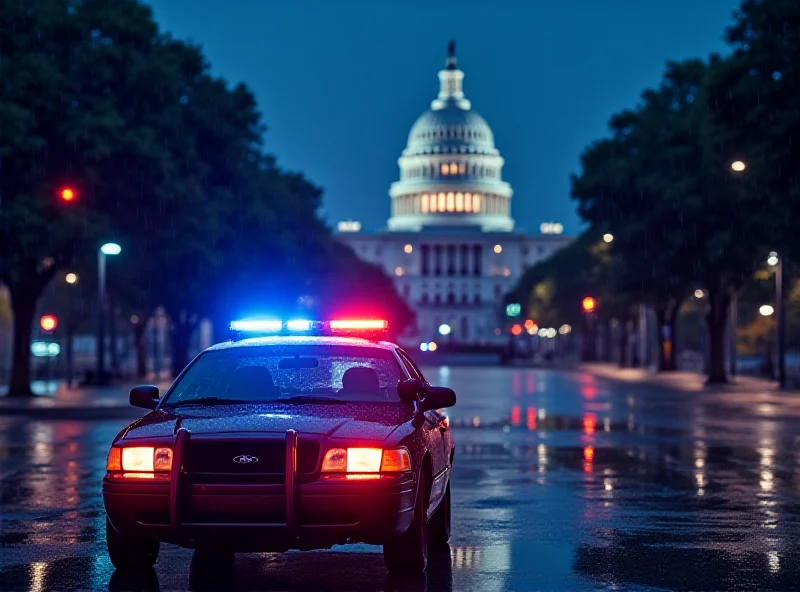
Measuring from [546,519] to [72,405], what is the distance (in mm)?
28364

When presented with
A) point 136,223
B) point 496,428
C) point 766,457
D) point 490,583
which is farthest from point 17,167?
point 490,583

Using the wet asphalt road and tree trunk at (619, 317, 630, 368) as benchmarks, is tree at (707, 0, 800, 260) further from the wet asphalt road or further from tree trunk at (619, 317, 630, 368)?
tree trunk at (619, 317, 630, 368)

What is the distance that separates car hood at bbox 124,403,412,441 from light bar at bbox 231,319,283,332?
310 cm

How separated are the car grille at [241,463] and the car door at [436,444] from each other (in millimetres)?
1524

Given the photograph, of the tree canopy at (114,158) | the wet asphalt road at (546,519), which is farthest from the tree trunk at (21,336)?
the wet asphalt road at (546,519)

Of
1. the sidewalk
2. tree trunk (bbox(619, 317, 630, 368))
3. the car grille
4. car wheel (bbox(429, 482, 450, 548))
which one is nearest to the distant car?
the car grille

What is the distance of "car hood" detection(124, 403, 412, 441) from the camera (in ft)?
33.2

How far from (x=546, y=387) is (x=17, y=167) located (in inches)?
981

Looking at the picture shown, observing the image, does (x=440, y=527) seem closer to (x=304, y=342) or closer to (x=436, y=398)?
(x=436, y=398)

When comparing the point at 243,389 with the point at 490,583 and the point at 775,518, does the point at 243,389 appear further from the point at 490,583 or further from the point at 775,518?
the point at 775,518

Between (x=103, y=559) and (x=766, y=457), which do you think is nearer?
(x=103, y=559)

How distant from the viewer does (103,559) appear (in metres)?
11.8

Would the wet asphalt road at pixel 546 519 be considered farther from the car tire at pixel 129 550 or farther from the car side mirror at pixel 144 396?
the car side mirror at pixel 144 396

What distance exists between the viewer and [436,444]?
11.9 m
